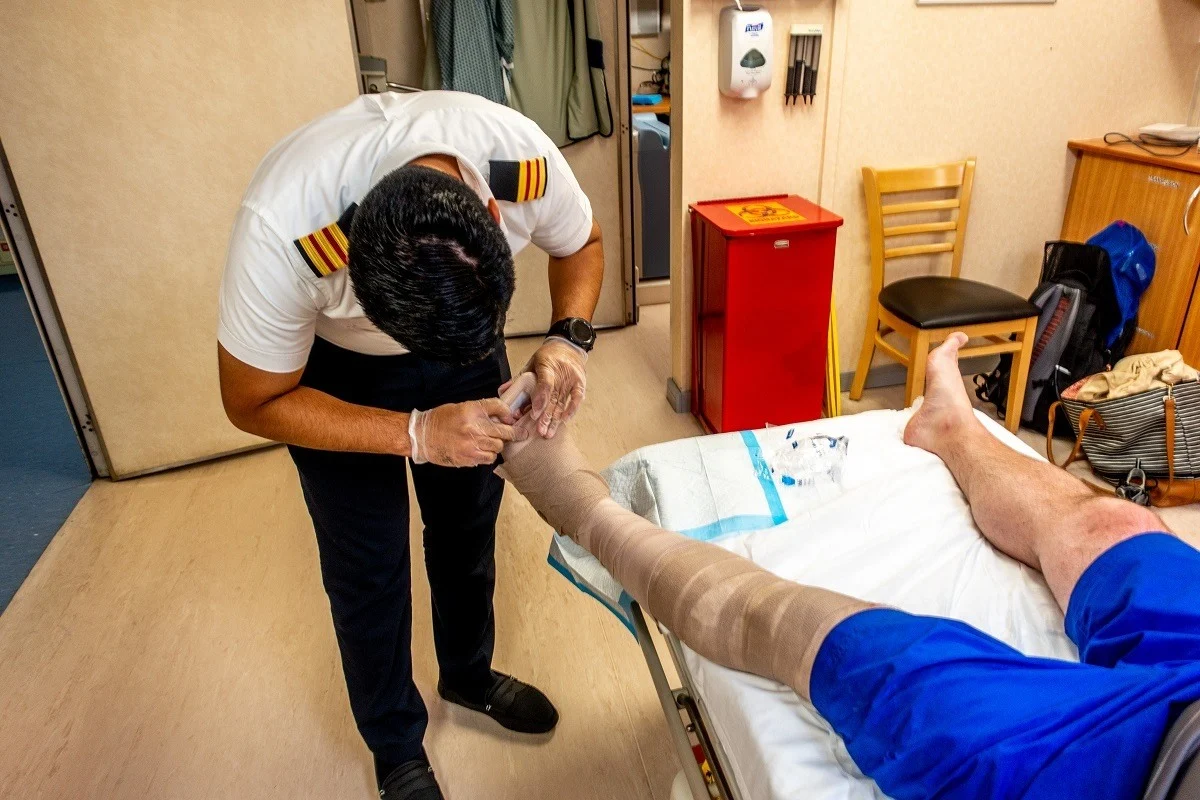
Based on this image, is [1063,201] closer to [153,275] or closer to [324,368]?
[324,368]

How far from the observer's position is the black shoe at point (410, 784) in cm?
130

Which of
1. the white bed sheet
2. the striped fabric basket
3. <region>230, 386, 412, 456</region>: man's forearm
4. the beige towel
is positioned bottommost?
the striped fabric basket

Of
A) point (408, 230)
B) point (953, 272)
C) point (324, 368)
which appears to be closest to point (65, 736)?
point (324, 368)

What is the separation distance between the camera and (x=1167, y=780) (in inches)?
26.5

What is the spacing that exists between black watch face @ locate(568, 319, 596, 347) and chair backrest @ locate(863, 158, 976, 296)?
1521 mm

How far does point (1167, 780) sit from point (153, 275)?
Result: 8.15 feet

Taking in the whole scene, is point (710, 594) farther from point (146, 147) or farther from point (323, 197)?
point (146, 147)

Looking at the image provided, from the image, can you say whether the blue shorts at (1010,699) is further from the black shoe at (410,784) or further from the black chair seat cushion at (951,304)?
the black chair seat cushion at (951,304)

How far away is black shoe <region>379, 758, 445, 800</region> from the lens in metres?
1.30

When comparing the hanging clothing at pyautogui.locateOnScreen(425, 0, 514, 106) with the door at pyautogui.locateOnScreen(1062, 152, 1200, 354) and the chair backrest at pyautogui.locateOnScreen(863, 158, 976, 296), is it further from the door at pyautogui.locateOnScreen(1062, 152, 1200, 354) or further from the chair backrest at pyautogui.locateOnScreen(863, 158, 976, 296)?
the door at pyautogui.locateOnScreen(1062, 152, 1200, 354)

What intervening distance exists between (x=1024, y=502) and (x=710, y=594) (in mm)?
514

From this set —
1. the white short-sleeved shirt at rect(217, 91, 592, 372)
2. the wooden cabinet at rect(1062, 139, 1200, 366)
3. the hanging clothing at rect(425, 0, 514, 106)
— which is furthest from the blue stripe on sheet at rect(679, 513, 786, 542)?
the hanging clothing at rect(425, 0, 514, 106)

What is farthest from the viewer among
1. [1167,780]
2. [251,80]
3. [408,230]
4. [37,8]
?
[251,80]

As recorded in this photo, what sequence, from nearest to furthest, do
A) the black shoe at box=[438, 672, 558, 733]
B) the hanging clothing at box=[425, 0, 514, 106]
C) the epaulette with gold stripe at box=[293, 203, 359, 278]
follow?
the epaulette with gold stripe at box=[293, 203, 359, 278]
the black shoe at box=[438, 672, 558, 733]
the hanging clothing at box=[425, 0, 514, 106]
